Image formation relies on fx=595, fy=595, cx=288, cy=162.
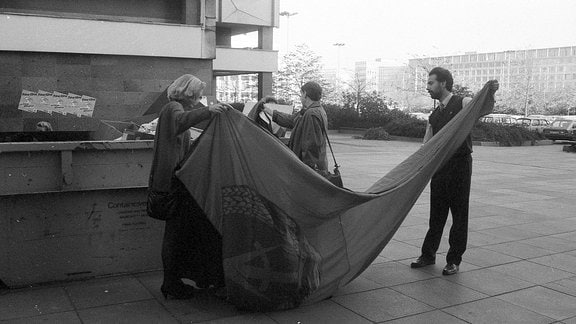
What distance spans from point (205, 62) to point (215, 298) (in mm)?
9654

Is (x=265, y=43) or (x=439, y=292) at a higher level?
(x=265, y=43)

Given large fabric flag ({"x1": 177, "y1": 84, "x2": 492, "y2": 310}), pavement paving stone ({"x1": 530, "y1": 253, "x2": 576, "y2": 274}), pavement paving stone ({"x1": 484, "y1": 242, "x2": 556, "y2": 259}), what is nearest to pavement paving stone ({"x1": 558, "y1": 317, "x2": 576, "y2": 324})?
pavement paving stone ({"x1": 530, "y1": 253, "x2": 576, "y2": 274})

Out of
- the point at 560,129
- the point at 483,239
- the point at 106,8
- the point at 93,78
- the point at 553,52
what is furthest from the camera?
the point at 553,52

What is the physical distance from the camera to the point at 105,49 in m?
12.7

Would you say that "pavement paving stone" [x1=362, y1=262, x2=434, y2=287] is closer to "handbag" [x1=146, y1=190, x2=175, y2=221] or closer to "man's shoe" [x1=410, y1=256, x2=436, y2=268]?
"man's shoe" [x1=410, y1=256, x2=436, y2=268]

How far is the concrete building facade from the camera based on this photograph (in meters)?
12.2

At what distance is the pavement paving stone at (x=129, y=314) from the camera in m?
4.48

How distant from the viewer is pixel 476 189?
1277cm

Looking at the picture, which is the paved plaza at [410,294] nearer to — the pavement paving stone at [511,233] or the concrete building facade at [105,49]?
the pavement paving stone at [511,233]

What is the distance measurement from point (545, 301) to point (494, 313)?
666mm

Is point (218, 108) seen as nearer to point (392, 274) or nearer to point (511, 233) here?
point (392, 274)

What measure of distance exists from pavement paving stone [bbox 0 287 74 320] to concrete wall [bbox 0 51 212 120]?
25.0 ft

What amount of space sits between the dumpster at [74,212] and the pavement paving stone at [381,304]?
79.0 inches

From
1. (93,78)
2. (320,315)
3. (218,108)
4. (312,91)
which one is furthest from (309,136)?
(93,78)
